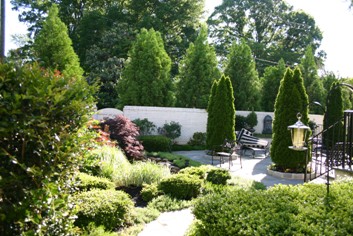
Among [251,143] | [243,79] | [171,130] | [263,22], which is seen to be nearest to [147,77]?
[171,130]

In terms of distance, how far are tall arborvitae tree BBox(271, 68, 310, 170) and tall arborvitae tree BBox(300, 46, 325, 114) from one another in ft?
39.6

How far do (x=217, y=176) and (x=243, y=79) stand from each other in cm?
1234

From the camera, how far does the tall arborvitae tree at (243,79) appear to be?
60.1 ft

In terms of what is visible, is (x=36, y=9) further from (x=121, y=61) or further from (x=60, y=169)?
(x=60, y=169)

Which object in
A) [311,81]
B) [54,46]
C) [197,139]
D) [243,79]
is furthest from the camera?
[311,81]

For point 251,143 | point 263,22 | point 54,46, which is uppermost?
point 263,22

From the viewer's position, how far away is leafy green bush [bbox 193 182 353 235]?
9.74ft

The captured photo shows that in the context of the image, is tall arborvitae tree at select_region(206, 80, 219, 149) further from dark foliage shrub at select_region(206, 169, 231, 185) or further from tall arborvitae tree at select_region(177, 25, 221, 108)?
dark foliage shrub at select_region(206, 169, 231, 185)

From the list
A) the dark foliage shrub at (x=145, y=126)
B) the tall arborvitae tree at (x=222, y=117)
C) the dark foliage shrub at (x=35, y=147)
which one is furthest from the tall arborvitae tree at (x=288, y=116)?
the dark foliage shrub at (x=35, y=147)

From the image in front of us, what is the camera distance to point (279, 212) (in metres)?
3.31

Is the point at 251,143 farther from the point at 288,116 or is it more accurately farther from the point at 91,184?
the point at 91,184

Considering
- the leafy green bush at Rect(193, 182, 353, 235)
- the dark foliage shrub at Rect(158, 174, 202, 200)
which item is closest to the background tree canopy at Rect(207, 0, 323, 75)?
the dark foliage shrub at Rect(158, 174, 202, 200)

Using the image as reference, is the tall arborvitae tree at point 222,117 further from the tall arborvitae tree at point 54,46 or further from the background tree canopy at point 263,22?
the background tree canopy at point 263,22

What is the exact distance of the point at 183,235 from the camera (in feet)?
14.1
